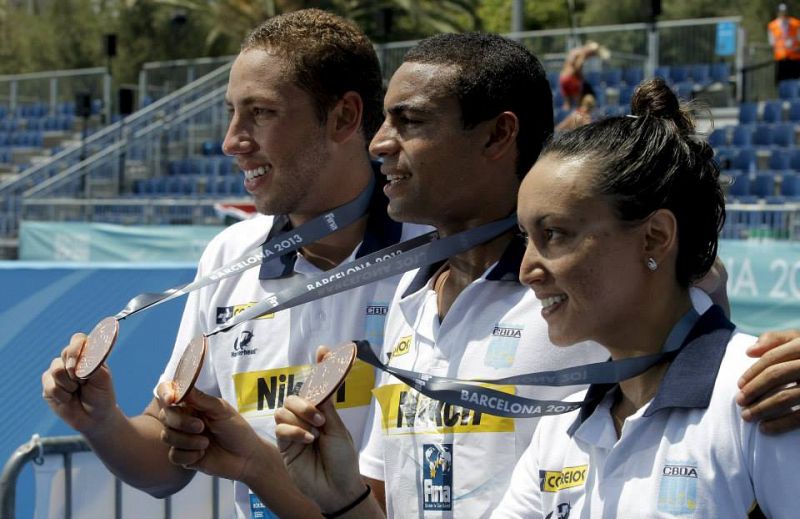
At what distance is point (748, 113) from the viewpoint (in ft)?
54.2

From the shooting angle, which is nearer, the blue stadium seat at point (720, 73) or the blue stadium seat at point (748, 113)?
the blue stadium seat at point (748, 113)

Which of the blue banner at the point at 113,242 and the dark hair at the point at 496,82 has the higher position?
the dark hair at the point at 496,82

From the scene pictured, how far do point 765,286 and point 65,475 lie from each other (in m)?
4.96

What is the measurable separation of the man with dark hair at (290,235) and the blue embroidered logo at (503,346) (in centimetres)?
46

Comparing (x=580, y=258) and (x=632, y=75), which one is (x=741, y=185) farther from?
(x=580, y=258)

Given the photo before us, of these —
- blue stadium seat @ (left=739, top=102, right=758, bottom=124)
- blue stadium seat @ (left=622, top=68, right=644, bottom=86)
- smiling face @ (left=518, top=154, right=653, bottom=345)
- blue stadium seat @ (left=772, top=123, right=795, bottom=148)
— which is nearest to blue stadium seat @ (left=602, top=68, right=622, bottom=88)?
blue stadium seat @ (left=622, top=68, right=644, bottom=86)

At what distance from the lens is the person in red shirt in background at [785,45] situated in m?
15.8

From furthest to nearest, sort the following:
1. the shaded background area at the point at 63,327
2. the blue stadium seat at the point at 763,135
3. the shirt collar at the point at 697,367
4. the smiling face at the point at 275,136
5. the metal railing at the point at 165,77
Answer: the metal railing at the point at 165,77
the blue stadium seat at the point at 763,135
the shaded background area at the point at 63,327
the smiling face at the point at 275,136
the shirt collar at the point at 697,367

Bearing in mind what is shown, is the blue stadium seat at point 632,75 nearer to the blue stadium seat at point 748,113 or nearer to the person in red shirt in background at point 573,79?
the blue stadium seat at point 748,113

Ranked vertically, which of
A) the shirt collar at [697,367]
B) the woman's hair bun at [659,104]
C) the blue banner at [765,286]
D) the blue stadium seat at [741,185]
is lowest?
the blue stadium seat at [741,185]

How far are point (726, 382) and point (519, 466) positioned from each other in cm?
48

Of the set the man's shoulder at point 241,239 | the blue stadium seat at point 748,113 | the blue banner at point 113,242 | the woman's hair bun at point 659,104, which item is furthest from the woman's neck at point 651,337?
the blue stadium seat at point 748,113

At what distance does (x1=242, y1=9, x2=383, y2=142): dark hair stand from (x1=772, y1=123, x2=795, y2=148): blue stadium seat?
1347cm

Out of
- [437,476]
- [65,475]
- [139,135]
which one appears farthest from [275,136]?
[139,135]
